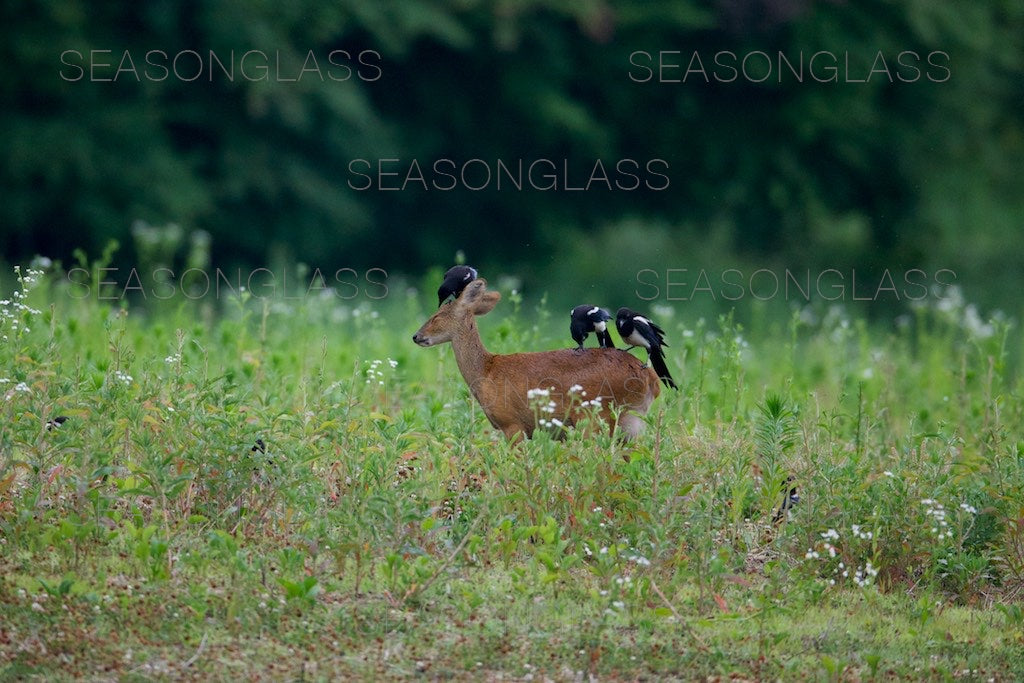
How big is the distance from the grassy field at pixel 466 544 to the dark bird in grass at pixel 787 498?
7 cm

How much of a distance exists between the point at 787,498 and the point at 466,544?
1396 millimetres

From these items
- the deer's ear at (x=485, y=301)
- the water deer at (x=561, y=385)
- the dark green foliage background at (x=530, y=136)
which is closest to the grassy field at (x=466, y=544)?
the water deer at (x=561, y=385)

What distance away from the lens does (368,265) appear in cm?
1689

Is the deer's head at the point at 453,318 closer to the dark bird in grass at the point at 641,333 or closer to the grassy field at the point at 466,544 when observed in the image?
the grassy field at the point at 466,544

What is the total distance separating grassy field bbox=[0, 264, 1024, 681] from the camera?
4.89 m

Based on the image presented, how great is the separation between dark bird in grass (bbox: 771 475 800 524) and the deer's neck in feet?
4.68

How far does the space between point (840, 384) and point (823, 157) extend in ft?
25.6

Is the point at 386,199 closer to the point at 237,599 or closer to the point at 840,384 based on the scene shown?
the point at 840,384

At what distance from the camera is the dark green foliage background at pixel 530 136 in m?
14.5

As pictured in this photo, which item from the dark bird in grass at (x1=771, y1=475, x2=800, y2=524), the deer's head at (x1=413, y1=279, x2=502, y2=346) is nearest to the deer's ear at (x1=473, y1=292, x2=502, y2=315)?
the deer's head at (x1=413, y1=279, x2=502, y2=346)

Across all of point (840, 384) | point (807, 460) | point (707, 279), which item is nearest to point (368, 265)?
point (707, 279)

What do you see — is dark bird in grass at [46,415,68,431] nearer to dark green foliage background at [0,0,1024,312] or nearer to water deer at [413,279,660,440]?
water deer at [413,279,660,440]

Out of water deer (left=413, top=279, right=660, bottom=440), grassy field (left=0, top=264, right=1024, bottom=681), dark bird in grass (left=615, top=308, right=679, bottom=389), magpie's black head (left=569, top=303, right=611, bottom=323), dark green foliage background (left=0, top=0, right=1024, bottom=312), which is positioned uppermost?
dark green foliage background (left=0, top=0, right=1024, bottom=312)

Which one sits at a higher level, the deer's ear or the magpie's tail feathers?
the deer's ear
